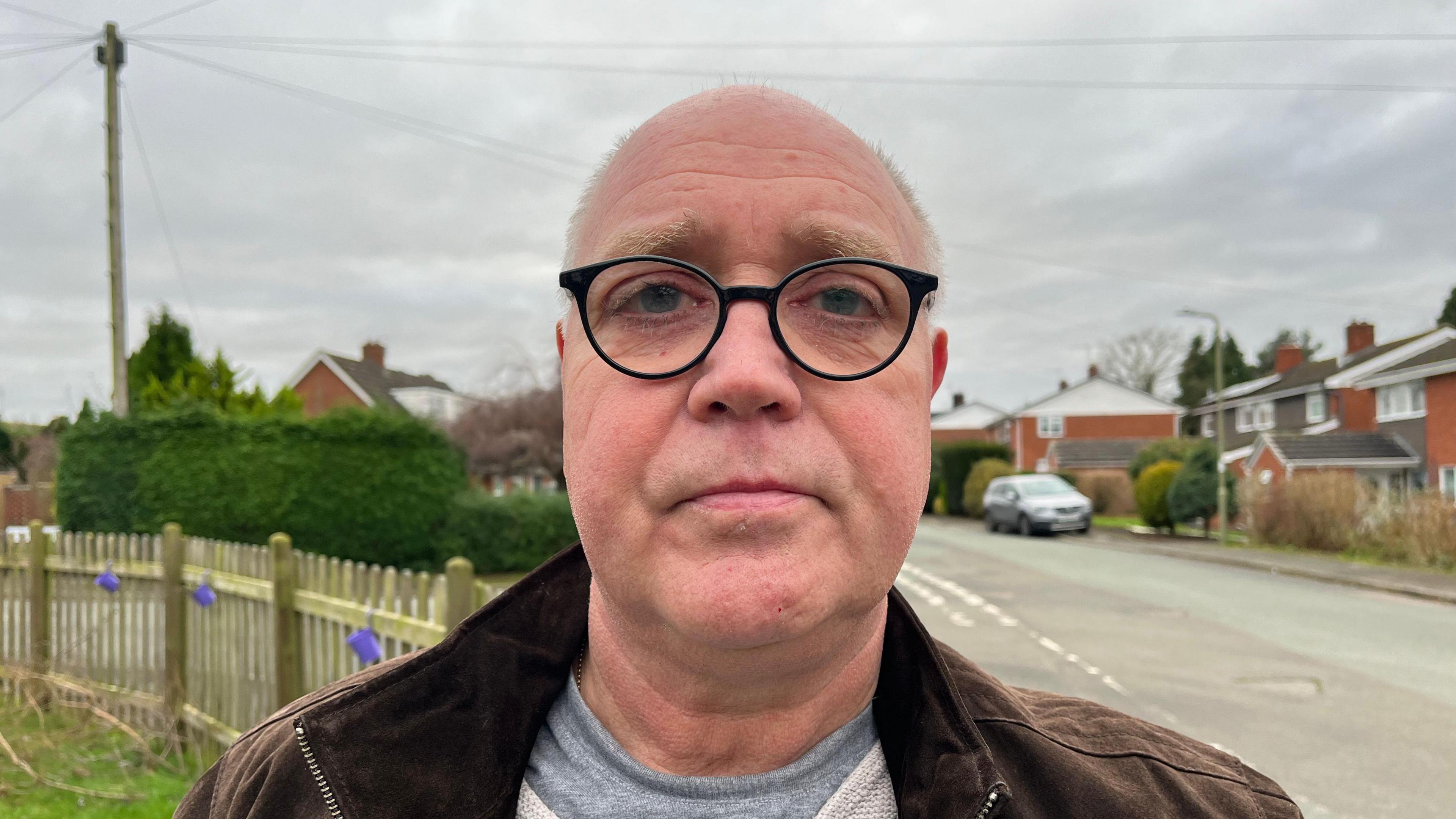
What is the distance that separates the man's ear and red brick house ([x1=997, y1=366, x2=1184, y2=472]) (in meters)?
54.3

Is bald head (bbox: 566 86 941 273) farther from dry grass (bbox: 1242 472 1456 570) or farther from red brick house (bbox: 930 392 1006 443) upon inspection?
red brick house (bbox: 930 392 1006 443)

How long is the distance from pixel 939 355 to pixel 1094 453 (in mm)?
49719

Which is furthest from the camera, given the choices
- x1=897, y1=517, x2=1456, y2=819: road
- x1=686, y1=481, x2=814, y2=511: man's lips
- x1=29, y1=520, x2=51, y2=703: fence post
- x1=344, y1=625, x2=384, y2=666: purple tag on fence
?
x1=29, y1=520, x2=51, y2=703: fence post

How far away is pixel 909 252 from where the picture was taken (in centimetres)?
132

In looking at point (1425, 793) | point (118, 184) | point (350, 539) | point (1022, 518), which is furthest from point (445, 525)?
point (1022, 518)

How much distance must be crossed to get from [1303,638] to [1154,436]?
48.0 m

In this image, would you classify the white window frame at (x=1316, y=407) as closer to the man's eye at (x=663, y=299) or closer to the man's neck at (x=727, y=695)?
the man's neck at (x=727, y=695)

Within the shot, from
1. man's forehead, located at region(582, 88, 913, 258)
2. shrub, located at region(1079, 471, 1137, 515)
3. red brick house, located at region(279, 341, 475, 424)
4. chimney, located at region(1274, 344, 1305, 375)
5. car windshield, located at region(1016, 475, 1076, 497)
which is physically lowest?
shrub, located at region(1079, 471, 1137, 515)

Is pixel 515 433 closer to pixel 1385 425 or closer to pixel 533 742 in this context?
pixel 533 742

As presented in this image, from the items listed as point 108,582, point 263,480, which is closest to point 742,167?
point 108,582

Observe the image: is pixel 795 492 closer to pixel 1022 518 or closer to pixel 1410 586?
pixel 1410 586

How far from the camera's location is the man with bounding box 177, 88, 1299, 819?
1.08 m

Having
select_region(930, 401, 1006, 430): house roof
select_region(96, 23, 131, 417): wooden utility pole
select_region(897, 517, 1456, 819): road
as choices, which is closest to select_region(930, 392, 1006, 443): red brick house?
select_region(930, 401, 1006, 430): house roof

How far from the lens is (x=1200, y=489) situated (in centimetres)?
2358
